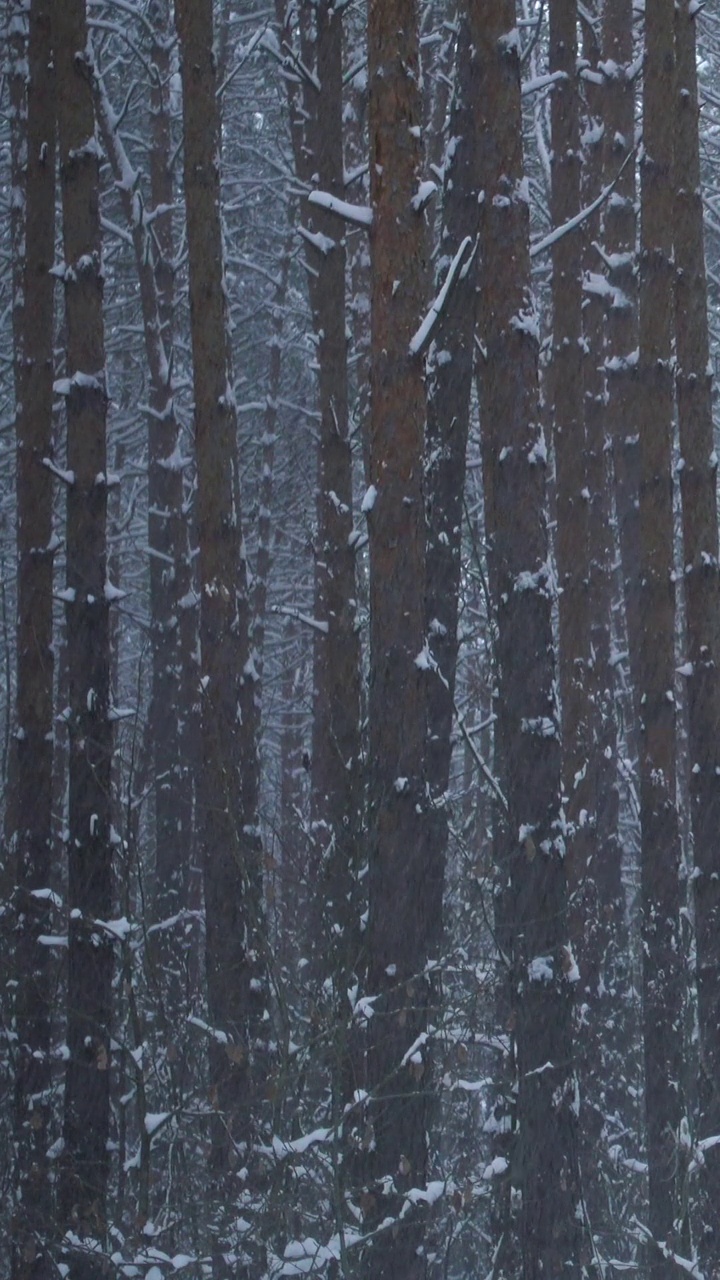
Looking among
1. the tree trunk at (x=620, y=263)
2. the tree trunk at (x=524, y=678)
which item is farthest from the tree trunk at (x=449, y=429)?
the tree trunk at (x=620, y=263)

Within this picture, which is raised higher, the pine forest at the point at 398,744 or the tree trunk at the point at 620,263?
the tree trunk at the point at 620,263

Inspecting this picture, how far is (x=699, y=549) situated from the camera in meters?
10.1

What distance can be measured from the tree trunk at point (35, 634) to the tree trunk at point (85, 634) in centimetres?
31

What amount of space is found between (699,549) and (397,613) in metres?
3.56

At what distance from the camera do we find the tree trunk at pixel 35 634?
879cm

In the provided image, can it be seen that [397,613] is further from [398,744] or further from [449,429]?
[449,429]

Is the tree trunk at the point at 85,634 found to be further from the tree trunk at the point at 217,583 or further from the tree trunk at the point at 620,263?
the tree trunk at the point at 620,263

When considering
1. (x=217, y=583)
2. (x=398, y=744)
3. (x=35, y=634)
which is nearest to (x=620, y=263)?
(x=217, y=583)

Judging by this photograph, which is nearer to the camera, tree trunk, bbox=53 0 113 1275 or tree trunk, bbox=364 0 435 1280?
tree trunk, bbox=364 0 435 1280

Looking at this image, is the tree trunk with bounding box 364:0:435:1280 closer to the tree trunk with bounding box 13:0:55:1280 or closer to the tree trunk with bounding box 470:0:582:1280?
the tree trunk with bounding box 470:0:582:1280

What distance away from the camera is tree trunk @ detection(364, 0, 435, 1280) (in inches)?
279

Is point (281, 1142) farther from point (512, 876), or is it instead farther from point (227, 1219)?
point (512, 876)

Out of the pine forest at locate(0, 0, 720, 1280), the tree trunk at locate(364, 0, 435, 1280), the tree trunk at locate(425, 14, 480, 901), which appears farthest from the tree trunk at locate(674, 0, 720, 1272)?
the tree trunk at locate(364, 0, 435, 1280)

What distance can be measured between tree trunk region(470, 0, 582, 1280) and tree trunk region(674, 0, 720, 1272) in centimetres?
199
